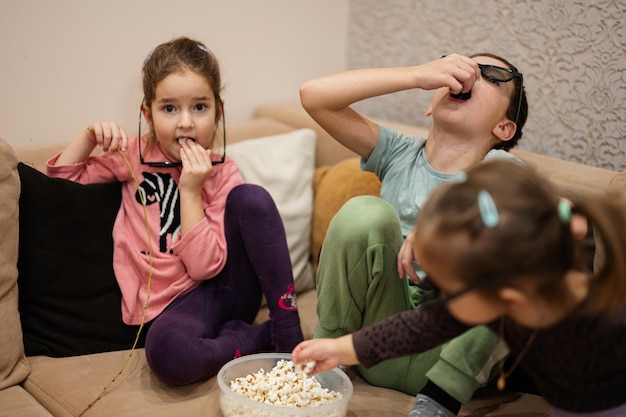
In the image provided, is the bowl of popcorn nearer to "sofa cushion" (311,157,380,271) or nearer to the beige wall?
"sofa cushion" (311,157,380,271)

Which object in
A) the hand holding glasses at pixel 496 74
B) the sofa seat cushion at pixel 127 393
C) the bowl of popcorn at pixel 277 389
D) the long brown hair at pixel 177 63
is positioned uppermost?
the hand holding glasses at pixel 496 74

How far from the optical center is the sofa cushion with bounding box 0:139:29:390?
1514 millimetres

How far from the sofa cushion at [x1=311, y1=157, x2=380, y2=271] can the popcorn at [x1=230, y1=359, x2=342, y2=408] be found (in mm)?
613

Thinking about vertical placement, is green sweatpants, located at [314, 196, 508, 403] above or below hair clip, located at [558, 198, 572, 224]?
below

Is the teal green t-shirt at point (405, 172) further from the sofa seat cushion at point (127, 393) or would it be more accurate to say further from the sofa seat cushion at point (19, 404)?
the sofa seat cushion at point (19, 404)

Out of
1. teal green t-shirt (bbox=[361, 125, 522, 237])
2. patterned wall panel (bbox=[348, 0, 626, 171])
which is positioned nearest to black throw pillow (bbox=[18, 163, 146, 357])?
teal green t-shirt (bbox=[361, 125, 522, 237])

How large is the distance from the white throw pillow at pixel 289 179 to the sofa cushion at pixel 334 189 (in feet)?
0.08

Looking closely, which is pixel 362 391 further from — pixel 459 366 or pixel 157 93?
pixel 157 93

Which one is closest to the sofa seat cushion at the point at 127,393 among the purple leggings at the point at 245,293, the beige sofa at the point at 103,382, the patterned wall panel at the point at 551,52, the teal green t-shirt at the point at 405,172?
the beige sofa at the point at 103,382

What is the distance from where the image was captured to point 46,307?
1.64 metres

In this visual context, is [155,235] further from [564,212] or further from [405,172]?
[564,212]

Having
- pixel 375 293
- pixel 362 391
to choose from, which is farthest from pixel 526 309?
pixel 362 391

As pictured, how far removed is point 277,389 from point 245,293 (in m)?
0.39

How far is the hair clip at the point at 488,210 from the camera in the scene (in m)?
0.96
